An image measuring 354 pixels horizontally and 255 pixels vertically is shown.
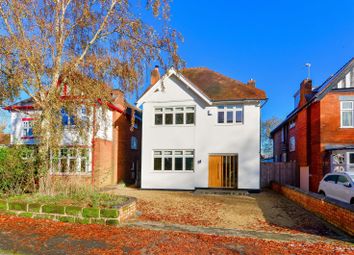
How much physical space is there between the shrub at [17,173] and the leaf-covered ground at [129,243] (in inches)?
116

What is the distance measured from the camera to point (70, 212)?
7.77 metres

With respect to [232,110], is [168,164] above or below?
below

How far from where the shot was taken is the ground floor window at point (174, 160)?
17844mm

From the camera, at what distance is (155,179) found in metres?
18.1

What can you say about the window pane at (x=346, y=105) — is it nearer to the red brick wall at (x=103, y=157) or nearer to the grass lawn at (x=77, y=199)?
the grass lawn at (x=77, y=199)

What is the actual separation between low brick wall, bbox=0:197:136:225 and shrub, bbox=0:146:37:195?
67.3 inches

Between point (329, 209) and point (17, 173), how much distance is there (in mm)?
11140

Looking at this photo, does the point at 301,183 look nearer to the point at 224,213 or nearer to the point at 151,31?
the point at 224,213

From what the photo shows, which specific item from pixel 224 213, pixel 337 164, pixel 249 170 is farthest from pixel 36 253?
pixel 337 164

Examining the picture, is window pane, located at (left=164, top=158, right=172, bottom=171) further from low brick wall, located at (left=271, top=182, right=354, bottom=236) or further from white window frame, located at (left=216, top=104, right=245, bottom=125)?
low brick wall, located at (left=271, top=182, right=354, bottom=236)

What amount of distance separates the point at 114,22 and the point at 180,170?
34.3 ft

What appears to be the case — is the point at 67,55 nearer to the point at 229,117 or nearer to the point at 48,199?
the point at 48,199

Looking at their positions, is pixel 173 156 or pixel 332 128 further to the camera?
pixel 173 156

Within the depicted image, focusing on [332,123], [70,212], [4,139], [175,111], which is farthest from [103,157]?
[332,123]
